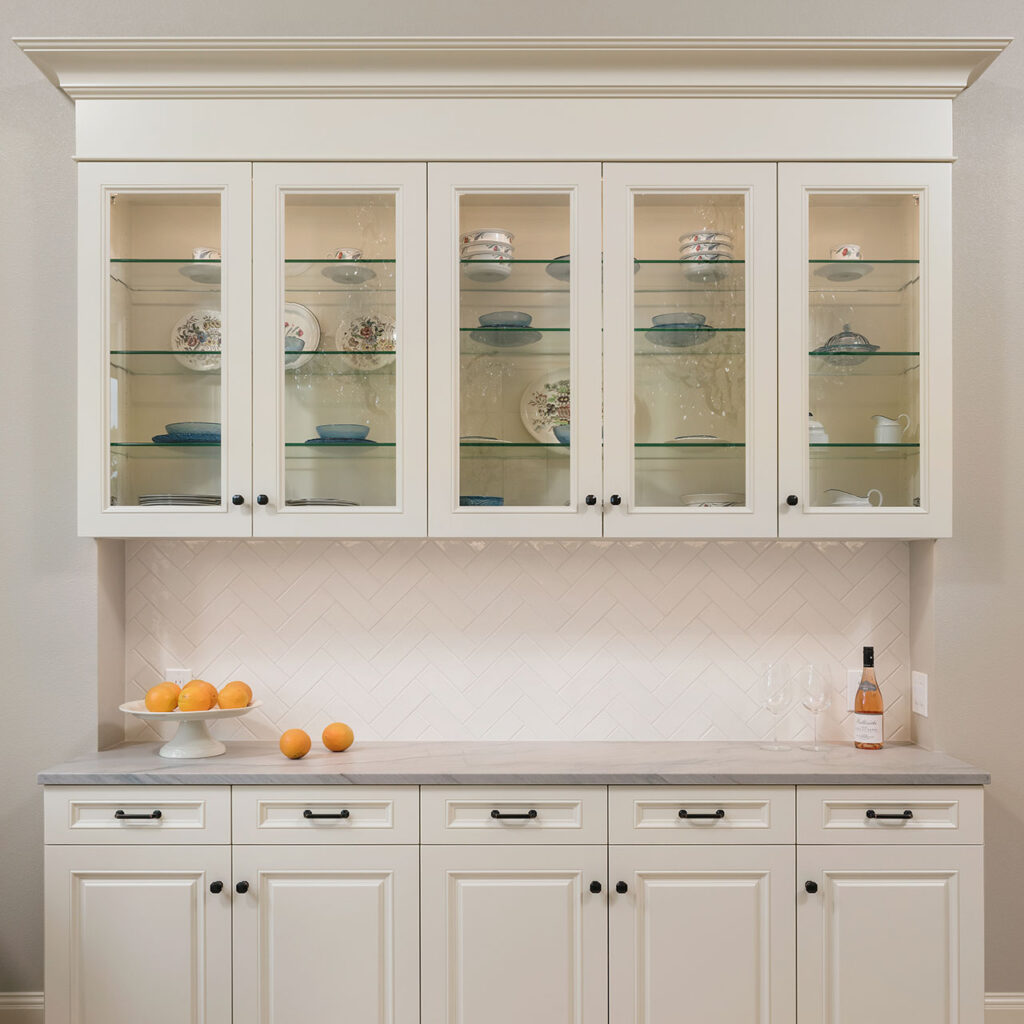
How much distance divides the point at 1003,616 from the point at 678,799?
1106mm

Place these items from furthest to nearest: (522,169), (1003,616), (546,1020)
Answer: (1003,616), (522,169), (546,1020)

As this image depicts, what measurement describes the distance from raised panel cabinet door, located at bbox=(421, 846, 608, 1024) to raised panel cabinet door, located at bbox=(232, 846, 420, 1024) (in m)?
0.06

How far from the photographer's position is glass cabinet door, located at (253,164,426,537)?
229 centimetres

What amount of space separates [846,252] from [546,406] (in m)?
0.91

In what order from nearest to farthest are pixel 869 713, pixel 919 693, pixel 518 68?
pixel 518 68
pixel 869 713
pixel 919 693

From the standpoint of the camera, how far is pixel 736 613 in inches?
102

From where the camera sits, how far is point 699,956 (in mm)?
2123

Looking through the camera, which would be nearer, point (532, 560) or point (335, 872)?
point (335, 872)

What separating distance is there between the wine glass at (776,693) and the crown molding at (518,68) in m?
1.59

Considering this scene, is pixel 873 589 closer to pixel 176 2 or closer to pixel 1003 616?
pixel 1003 616

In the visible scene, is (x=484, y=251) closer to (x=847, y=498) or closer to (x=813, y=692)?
(x=847, y=498)

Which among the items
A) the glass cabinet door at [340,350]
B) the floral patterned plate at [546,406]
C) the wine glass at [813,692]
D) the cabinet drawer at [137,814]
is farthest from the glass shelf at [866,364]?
the cabinet drawer at [137,814]

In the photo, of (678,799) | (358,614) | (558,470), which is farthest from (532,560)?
(678,799)

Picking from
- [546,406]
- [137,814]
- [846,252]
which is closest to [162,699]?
[137,814]
